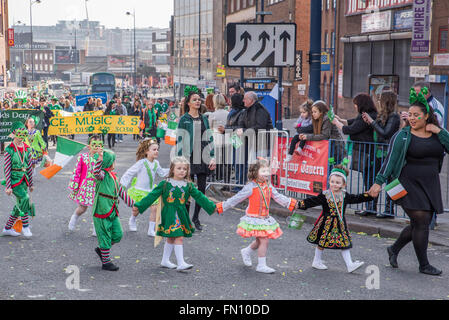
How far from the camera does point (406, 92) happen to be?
2634 cm

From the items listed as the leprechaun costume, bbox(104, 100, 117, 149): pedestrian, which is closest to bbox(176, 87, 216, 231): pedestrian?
the leprechaun costume

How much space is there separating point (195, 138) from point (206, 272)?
257 centimetres

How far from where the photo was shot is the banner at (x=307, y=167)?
10242mm

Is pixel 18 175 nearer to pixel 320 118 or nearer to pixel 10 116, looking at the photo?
pixel 320 118

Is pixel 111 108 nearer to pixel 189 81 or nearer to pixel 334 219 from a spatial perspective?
pixel 334 219

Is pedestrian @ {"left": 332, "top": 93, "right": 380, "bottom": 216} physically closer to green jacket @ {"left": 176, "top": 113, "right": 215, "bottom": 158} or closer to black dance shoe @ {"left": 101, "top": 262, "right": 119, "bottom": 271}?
green jacket @ {"left": 176, "top": 113, "right": 215, "bottom": 158}

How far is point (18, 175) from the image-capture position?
8859 mm

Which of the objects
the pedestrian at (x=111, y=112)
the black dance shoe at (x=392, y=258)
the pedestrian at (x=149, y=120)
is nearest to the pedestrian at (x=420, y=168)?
the black dance shoe at (x=392, y=258)

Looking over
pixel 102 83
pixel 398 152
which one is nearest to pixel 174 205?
pixel 398 152

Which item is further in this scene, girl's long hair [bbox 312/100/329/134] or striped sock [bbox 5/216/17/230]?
girl's long hair [bbox 312/100/329/134]

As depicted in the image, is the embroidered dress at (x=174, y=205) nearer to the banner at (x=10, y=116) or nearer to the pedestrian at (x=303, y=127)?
the pedestrian at (x=303, y=127)

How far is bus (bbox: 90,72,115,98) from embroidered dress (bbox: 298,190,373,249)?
55.1 m

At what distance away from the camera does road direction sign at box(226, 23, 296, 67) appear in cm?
1055

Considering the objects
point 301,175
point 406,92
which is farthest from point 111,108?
point 301,175
